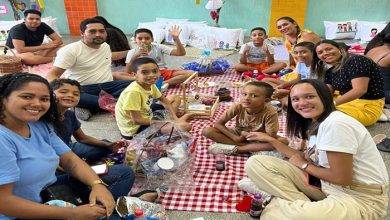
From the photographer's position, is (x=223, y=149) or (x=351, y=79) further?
(x=351, y=79)

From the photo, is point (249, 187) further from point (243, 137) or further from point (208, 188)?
point (243, 137)

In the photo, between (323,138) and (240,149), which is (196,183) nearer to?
(240,149)

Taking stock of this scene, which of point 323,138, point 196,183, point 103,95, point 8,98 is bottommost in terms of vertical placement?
point 196,183

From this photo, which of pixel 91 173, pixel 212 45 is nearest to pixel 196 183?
pixel 91 173

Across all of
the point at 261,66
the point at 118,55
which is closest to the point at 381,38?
the point at 261,66

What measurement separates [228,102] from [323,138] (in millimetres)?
2142

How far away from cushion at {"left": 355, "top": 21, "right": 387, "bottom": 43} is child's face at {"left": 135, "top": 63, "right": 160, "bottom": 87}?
4.58m

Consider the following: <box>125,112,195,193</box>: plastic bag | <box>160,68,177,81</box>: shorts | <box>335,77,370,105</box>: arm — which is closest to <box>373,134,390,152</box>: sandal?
<box>335,77,370,105</box>: arm

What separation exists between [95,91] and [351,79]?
2512 millimetres

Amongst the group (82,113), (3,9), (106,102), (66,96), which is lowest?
(82,113)

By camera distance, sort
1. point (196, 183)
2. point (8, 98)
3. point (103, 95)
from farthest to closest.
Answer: point (103, 95)
point (196, 183)
point (8, 98)

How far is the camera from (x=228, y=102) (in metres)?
3.83

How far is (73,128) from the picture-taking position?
2.47 metres

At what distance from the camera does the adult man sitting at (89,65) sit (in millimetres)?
3316
